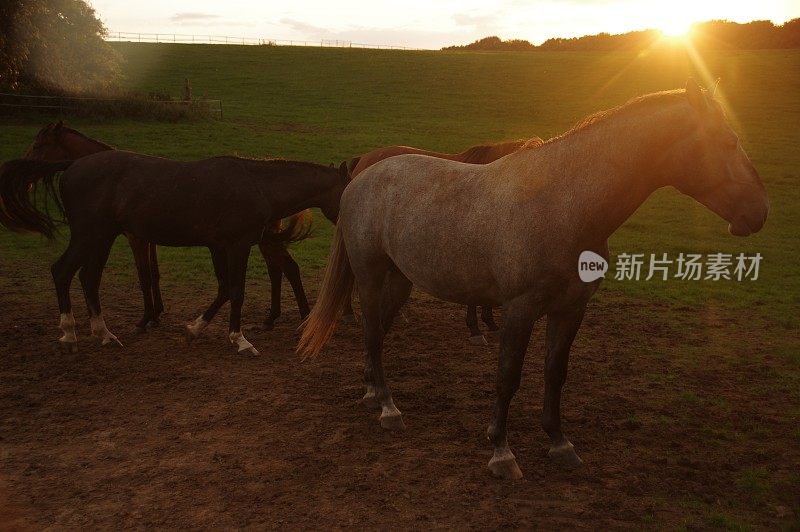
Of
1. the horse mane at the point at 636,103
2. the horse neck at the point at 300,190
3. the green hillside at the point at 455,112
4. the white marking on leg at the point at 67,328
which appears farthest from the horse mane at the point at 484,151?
the white marking on leg at the point at 67,328

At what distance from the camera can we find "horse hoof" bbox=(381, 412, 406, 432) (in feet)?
18.6

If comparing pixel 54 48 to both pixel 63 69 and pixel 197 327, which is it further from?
pixel 197 327

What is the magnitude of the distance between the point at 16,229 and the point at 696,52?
57.9 meters

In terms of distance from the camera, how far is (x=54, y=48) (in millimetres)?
31766

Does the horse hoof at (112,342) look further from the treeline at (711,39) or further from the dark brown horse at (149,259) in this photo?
the treeline at (711,39)

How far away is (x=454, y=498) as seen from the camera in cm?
450

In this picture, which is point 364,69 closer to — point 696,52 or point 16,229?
point 696,52

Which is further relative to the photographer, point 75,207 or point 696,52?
point 696,52

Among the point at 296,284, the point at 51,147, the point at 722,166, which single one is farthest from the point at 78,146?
the point at 722,166

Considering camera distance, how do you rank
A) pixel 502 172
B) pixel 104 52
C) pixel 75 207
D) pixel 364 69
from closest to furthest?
1. pixel 502 172
2. pixel 75 207
3. pixel 104 52
4. pixel 364 69

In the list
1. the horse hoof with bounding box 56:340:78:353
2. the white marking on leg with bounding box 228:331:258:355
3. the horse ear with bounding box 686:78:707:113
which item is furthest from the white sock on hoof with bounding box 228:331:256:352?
the horse ear with bounding box 686:78:707:113

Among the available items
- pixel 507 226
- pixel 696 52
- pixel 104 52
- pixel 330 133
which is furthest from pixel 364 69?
pixel 507 226

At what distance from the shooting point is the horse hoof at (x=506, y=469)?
4801 millimetres

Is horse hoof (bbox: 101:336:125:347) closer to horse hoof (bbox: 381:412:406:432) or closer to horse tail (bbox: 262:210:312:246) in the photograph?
horse tail (bbox: 262:210:312:246)
